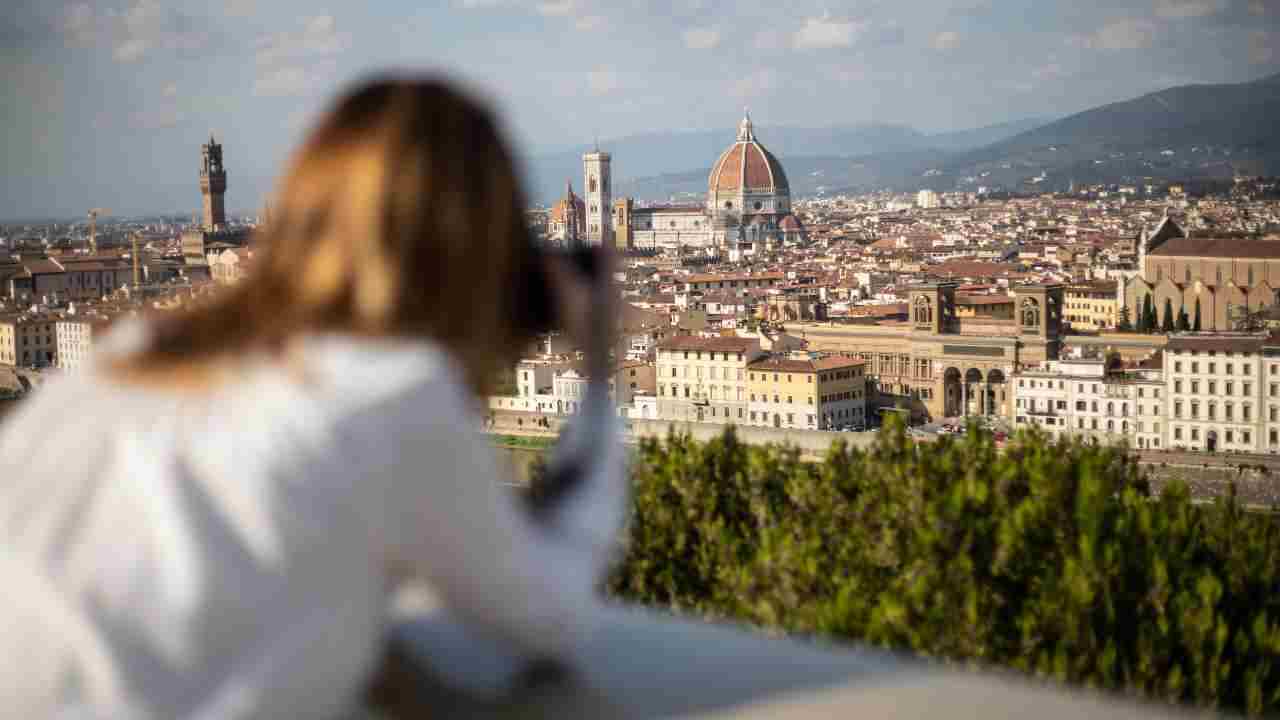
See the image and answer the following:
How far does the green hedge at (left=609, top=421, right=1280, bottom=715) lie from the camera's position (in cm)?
192

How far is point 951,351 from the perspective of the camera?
64.5ft

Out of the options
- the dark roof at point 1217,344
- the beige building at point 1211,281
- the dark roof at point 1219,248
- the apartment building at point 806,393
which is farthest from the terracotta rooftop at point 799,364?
the dark roof at point 1219,248

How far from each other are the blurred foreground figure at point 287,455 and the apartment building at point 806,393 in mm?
16679

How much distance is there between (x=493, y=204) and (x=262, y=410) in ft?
0.40

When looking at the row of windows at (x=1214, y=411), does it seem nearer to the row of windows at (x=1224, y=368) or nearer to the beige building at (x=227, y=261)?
the row of windows at (x=1224, y=368)

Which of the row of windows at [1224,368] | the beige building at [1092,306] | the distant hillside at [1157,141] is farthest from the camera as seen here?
the distant hillside at [1157,141]

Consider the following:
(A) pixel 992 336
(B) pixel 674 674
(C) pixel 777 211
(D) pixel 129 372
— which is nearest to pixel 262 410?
(D) pixel 129 372

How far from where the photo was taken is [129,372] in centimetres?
69

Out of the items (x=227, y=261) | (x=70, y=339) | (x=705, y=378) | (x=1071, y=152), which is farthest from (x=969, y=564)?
(x=1071, y=152)

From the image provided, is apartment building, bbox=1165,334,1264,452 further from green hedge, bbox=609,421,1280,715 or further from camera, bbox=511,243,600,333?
camera, bbox=511,243,600,333

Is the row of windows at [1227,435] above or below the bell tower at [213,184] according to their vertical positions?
below

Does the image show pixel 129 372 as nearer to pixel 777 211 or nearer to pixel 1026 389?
pixel 1026 389

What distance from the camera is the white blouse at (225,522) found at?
0.65 m

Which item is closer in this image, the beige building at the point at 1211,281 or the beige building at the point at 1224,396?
the beige building at the point at 1224,396
